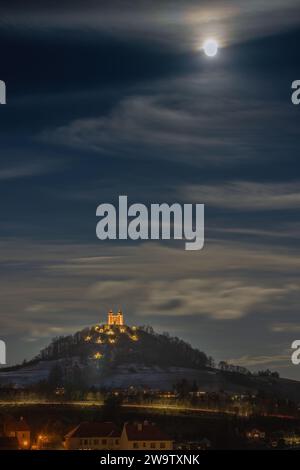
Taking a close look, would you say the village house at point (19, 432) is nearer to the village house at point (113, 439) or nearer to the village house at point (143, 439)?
the village house at point (113, 439)

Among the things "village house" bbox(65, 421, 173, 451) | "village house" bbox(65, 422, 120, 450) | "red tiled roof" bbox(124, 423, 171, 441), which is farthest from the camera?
"red tiled roof" bbox(124, 423, 171, 441)

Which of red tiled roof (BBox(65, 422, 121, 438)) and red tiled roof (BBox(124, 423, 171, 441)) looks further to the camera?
red tiled roof (BBox(65, 422, 121, 438))

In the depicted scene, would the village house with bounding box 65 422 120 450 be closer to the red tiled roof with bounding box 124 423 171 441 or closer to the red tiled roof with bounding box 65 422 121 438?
the red tiled roof with bounding box 65 422 121 438

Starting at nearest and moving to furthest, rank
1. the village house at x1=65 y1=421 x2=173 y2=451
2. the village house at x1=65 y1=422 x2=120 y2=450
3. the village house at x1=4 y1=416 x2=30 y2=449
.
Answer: the village house at x1=4 y1=416 x2=30 y2=449 < the village house at x1=65 y1=421 x2=173 y2=451 < the village house at x1=65 y1=422 x2=120 y2=450

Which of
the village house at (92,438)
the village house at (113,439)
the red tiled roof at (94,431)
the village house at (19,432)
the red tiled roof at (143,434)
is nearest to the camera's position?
the village house at (19,432)

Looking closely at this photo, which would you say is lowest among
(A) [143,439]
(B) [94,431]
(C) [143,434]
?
(A) [143,439]

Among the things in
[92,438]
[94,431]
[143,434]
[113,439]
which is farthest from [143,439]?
[94,431]

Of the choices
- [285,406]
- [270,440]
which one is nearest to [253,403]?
[285,406]

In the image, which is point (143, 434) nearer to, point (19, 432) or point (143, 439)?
point (143, 439)

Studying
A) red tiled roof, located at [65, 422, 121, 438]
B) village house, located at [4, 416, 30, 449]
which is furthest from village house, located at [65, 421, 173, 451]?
village house, located at [4, 416, 30, 449]

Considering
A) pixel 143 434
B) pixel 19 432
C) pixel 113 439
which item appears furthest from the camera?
pixel 19 432

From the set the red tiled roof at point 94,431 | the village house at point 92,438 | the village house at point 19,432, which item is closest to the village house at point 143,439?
the village house at point 92,438
